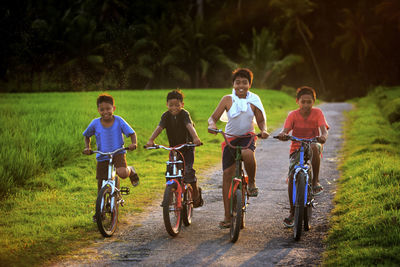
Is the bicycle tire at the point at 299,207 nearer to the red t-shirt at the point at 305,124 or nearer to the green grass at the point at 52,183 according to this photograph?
the red t-shirt at the point at 305,124

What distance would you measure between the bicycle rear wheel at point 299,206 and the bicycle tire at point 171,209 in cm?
118

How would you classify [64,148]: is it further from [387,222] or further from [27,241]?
[387,222]

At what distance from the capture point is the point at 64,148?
364 inches

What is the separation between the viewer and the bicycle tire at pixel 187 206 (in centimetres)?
Answer: 541

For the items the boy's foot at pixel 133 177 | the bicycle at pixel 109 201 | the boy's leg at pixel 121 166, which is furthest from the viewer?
the boy's foot at pixel 133 177

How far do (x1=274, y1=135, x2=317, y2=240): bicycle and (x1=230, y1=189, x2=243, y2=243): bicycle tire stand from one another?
0.55 meters

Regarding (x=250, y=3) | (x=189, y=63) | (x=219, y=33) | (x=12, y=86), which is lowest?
(x=12, y=86)

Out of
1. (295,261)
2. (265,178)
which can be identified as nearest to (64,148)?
(265,178)

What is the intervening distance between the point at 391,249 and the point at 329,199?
2465 millimetres

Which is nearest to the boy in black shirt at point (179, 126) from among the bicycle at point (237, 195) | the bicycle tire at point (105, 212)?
the bicycle at point (237, 195)

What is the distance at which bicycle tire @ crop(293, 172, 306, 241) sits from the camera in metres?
4.85

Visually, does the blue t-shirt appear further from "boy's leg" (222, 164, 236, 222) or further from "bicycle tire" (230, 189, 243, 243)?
"bicycle tire" (230, 189, 243, 243)

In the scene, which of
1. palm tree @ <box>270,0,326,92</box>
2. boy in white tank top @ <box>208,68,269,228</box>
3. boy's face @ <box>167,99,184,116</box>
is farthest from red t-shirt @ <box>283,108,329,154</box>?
palm tree @ <box>270,0,326,92</box>

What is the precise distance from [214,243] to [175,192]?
25.6 inches
